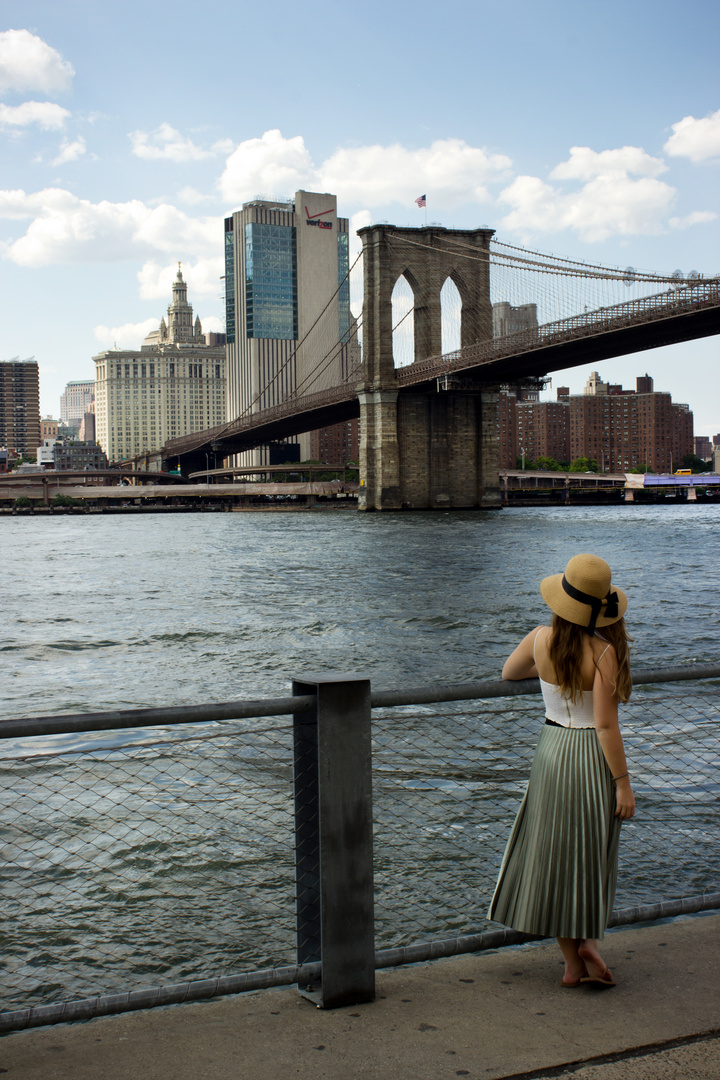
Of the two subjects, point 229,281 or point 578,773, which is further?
point 229,281

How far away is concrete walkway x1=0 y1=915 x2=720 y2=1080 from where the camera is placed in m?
2.41

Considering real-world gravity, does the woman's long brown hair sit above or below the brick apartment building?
below

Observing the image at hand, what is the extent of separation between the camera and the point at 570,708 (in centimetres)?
287

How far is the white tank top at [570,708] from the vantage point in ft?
9.37

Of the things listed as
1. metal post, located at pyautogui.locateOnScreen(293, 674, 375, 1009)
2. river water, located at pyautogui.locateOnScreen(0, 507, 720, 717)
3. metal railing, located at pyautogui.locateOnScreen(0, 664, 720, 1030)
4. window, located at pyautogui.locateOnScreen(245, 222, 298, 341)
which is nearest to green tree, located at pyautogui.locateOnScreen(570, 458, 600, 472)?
window, located at pyautogui.locateOnScreen(245, 222, 298, 341)

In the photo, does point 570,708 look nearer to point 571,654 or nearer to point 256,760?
point 571,654

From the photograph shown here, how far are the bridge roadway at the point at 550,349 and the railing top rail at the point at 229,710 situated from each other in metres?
43.6

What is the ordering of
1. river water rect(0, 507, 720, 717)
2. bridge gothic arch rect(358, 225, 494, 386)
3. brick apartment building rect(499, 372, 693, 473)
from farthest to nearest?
1. brick apartment building rect(499, 372, 693, 473)
2. bridge gothic arch rect(358, 225, 494, 386)
3. river water rect(0, 507, 720, 717)

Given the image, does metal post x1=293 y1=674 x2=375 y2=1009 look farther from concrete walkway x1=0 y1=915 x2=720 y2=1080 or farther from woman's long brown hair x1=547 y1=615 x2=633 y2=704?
woman's long brown hair x1=547 y1=615 x2=633 y2=704

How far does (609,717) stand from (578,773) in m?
0.20

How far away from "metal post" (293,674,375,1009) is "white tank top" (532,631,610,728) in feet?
1.67

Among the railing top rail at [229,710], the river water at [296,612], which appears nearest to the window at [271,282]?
the river water at [296,612]

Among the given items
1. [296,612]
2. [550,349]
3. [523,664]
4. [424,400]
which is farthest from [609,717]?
[424,400]

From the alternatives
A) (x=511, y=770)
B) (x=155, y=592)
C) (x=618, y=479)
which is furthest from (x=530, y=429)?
(x=511, y=770)
